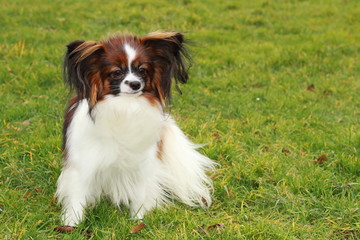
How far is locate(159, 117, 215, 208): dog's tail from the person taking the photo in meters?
4.02

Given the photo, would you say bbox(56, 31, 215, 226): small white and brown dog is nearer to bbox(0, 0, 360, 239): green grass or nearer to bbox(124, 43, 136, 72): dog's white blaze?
bbox(124, 43, 136, 72): dog's white blaze

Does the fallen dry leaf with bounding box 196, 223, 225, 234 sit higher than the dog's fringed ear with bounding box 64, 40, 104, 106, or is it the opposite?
the dog's fringed ear with bounding box 64, 40, 104, 106

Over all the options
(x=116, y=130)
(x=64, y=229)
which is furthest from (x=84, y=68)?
(x=64, y=229)

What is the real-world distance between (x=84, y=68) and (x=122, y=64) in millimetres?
256

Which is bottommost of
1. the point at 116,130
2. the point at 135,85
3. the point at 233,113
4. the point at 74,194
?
the point at 233,113

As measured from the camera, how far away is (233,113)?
235 inches

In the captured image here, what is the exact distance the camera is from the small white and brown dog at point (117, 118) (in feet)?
10.1

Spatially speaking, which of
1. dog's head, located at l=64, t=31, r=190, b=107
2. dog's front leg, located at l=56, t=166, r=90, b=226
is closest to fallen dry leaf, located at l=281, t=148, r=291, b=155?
dog's head, located at l=64, t=31, r=190, b=107

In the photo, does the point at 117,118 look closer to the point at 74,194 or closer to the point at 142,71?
the point at 142,71

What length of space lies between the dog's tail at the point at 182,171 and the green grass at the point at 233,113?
0.11 meters

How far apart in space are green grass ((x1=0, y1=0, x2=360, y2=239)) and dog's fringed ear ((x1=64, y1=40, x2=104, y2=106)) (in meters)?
0.75

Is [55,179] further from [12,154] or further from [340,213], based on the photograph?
[340,213]

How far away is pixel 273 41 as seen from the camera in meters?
8.68

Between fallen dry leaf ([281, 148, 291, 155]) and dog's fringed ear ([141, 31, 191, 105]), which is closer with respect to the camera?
dog's fringed ear ([141, 31, 191, 105])
